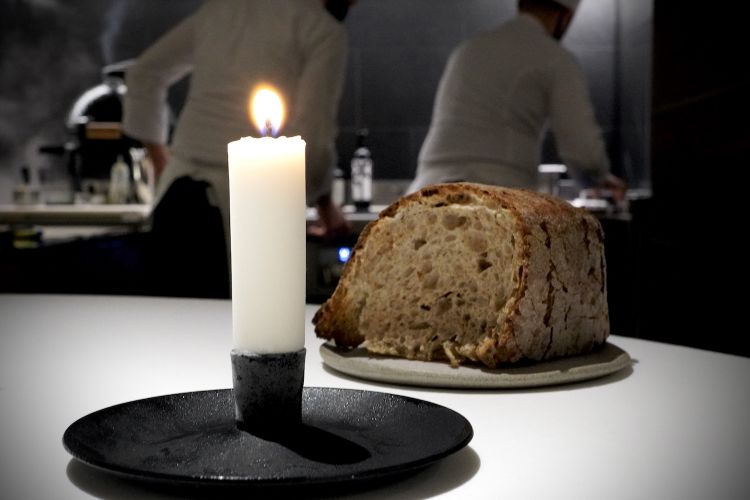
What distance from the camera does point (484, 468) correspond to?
0.55 metres

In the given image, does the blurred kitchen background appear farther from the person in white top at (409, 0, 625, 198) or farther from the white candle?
the white candle

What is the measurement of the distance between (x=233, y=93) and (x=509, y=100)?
2.45 ft

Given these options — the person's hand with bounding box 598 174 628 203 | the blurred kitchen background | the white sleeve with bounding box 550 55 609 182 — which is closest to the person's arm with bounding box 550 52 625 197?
the white sleeve with bounding box 550 55 609 182

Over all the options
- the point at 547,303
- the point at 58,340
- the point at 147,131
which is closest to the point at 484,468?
the point at 547,303

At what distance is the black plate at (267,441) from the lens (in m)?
0.48

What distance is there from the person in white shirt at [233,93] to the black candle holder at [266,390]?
198cm

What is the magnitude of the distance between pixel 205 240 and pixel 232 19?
1.82ft

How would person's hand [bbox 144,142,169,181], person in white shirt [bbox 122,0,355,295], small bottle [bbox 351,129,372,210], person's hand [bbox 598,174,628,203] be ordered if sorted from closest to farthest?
person in white shirt [bbox 122,0,355,295]
person's hand [bbox 144,142,169,181]
person's hand [bbox 598,174,628,203]
small bottle [bbox 351,129,372,210]

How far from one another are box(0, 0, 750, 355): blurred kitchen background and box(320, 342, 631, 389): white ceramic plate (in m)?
1.83

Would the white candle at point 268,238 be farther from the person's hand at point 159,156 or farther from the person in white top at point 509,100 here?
the person's hand at point 159,156

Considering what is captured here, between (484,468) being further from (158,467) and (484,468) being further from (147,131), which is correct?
(147,131)

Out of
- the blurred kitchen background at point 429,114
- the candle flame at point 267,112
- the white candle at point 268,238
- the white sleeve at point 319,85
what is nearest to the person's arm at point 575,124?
the blurred kitchen background at point 429,114

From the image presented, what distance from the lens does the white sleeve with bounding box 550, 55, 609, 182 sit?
281 centimetres

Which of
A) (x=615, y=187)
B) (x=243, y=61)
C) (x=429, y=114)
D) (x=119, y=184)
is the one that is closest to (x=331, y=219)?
(x=243, y=61)
